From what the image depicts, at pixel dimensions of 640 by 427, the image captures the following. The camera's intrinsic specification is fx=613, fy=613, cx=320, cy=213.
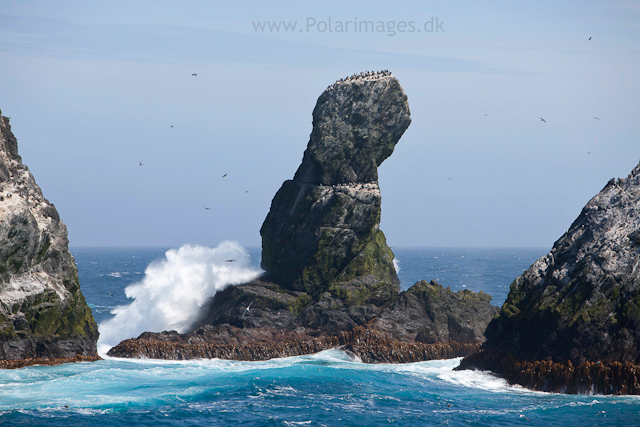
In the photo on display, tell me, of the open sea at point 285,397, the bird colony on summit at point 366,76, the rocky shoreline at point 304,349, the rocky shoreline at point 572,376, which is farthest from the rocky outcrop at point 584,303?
the bird colony on summit at point 366,76

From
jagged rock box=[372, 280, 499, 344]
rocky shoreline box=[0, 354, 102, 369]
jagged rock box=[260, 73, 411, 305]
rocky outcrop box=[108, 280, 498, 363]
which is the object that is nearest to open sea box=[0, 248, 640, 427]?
rocky shoreline box=[0, 354, 102, 369]

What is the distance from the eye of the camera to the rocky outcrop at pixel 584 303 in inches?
1053

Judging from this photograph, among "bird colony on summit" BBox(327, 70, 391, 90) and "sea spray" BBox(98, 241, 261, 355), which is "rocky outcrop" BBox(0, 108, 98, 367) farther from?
"bird colony on summit" BBox(327, 70, 391, 90)

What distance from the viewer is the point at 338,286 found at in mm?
43000

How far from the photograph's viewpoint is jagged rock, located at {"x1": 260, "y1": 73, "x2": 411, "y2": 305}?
1738 inches

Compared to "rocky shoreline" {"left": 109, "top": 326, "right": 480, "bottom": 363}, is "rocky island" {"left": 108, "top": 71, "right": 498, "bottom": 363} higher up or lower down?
higher up

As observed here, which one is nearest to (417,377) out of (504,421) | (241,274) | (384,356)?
(384,356)

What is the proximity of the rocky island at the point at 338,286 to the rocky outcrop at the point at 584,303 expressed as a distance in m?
7.01

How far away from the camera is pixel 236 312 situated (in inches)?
1615

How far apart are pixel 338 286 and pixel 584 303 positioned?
18536mm

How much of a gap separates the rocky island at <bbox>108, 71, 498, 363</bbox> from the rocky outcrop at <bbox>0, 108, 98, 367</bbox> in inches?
156

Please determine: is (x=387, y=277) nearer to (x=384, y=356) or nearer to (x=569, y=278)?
(x=384, y=356)

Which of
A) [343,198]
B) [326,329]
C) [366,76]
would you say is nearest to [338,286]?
[326,329]

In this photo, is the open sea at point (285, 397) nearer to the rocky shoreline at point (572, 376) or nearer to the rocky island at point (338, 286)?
the rocky shoreline at point (572, 376)
